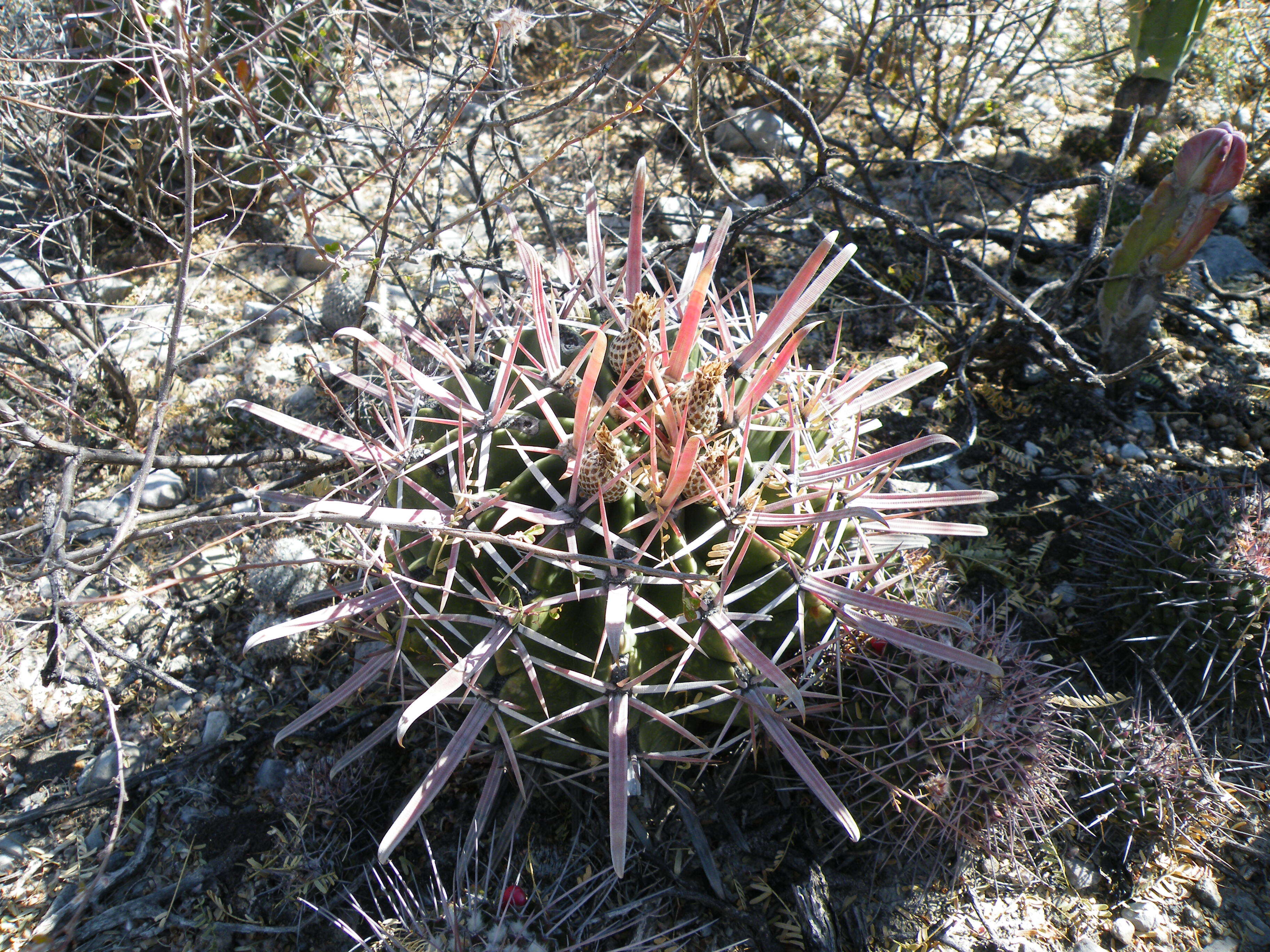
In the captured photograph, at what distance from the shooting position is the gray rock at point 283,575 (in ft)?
6.59

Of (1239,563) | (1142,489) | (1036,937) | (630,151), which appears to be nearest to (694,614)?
(1036,937)

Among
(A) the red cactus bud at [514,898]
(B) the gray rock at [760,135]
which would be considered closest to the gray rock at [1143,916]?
(A) the red cactus bud at [514,898]

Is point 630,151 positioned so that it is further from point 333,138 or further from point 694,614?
point 694,614

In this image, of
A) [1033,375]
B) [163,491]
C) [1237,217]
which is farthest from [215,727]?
[1237,217]

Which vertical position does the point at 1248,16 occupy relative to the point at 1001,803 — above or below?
above

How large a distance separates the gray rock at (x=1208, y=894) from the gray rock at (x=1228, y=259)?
1.98 meters

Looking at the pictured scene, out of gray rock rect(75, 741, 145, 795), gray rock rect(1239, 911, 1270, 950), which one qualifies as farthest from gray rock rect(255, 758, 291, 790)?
gray rock rect(1239, 911, 1270, 950)

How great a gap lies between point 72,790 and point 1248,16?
4966 millimetres

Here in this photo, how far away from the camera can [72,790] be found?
67.9 inches

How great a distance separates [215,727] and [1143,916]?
2.00 metres

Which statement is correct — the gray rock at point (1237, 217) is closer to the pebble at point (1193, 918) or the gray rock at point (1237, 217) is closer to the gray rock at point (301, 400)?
the pebble at point (1193, 918)

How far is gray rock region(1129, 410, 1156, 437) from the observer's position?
2332 mm

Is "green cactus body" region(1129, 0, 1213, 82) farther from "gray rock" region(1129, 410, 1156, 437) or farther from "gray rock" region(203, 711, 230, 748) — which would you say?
"gray rock" region(203, 711, 230, 748)

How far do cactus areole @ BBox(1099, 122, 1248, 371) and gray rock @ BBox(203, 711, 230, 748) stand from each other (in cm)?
263
